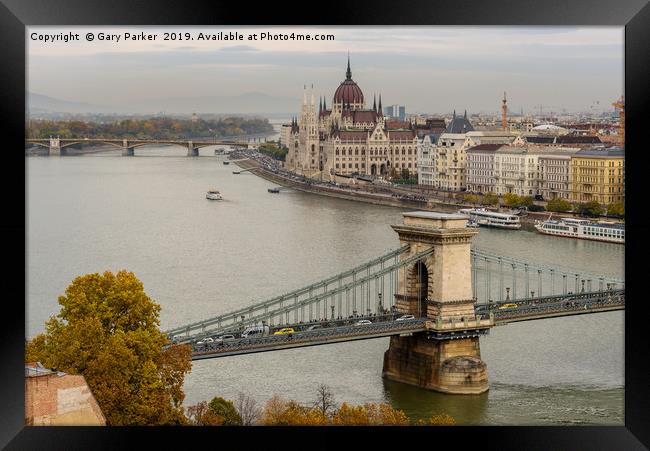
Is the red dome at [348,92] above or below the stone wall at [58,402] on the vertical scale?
above

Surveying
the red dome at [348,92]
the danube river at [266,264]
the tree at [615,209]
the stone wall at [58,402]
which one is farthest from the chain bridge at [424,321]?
the red dome at [348,92]

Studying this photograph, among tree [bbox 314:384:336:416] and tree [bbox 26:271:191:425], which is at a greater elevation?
tree [bbox 26:271:191:425]

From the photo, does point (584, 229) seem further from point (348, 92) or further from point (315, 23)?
point (348, 92)

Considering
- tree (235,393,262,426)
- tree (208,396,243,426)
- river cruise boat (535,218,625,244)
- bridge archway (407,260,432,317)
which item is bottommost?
tree (235,393,262,426)

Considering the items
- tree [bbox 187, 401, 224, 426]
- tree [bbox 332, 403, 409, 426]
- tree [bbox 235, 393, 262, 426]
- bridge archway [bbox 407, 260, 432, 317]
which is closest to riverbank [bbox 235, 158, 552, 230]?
bridge archway [bbox 407, 260, 432, 317]

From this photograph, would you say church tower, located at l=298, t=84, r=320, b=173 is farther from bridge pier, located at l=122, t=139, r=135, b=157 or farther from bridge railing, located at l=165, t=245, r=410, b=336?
bridge railing, located at l=165, t=245, r=410, b=336

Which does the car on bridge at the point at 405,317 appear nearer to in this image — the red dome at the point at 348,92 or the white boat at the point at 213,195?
the white boat at the point at 213,195

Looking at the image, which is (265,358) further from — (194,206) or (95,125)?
(95,125)
